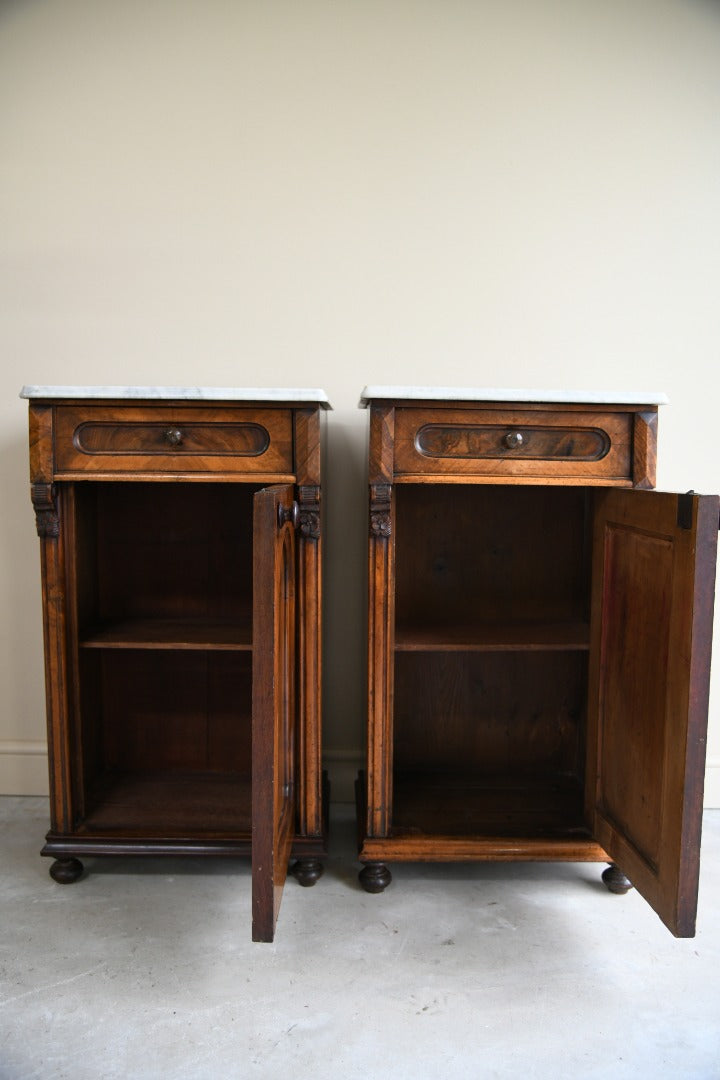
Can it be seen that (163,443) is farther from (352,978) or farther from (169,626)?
(352,978)

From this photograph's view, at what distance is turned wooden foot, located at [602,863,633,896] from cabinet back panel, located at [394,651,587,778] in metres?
0.38

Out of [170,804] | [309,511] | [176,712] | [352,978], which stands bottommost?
[352,978]

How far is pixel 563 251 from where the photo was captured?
Answer: 221 centimetres

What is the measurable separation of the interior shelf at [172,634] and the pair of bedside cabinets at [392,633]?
0.05 feet

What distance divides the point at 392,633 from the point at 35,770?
133 cm

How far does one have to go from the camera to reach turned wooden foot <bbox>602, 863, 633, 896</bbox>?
1805mm

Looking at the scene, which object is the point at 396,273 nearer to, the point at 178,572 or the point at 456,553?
the point at 456,553

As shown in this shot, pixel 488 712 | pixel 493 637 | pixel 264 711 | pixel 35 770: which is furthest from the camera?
pixel 35 770

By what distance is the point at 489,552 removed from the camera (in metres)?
2.17

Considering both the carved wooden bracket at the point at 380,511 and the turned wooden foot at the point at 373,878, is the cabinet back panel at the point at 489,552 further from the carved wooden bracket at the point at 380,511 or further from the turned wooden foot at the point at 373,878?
the turned wooden foot at the point at 373,878

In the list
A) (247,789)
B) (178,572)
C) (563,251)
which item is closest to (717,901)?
(247,789)

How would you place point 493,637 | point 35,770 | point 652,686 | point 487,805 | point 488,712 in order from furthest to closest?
1. point 35,770
2. point 488,712
3. point 487,805
4. point 493,637
5. point 652,686

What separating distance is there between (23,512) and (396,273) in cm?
135

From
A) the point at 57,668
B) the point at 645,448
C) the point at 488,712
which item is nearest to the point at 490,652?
the point at 488,712
